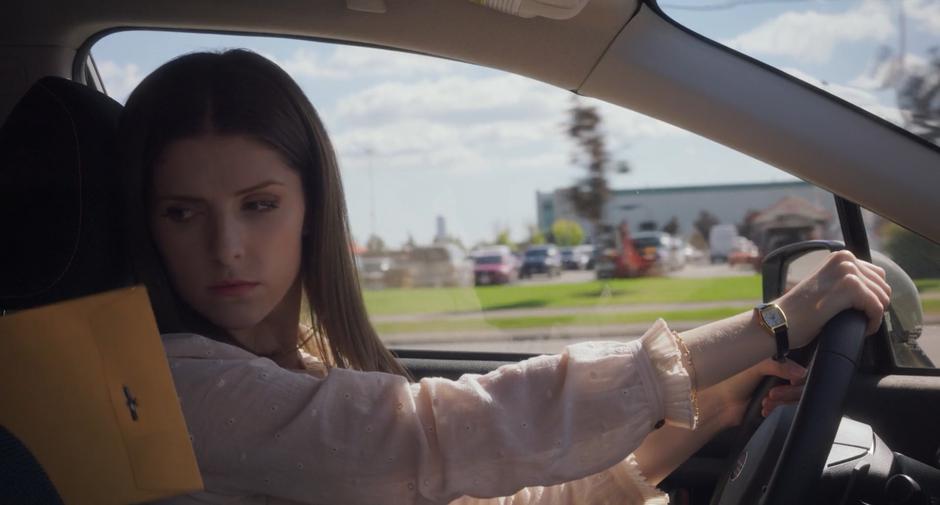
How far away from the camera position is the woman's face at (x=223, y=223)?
1471mm

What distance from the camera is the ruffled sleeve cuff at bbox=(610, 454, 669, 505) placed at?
166cm

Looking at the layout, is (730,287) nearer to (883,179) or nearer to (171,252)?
(883,179)

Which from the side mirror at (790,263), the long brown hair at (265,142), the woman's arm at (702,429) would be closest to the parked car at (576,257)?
the side mirror at (790,263)

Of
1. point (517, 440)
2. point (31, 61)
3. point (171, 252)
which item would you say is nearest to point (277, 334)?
point (171, 252)

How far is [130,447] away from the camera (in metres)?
1.17

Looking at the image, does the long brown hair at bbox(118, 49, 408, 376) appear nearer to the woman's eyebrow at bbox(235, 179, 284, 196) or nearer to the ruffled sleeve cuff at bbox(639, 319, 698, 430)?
the woman's eyebrow at bbox(235, 179, 284, 196)

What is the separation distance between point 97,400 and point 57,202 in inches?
18.4

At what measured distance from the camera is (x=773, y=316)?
1.35 metres

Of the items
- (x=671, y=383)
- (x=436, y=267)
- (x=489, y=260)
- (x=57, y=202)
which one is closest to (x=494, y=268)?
(x=489, y=260)

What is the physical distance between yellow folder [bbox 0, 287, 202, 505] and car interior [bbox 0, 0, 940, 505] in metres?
0.05

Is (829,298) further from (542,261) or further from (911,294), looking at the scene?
(542,261)

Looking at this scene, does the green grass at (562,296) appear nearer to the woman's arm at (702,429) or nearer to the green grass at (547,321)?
the green grass at (547,321)

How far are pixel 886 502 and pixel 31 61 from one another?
1.88 meters

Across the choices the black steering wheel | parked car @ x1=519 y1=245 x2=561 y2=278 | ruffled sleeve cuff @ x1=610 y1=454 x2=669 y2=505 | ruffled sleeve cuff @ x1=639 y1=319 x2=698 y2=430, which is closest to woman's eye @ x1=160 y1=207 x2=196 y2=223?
ruffled sleeve cuff @ x1=639 y1=319 x2=698 y2=430
